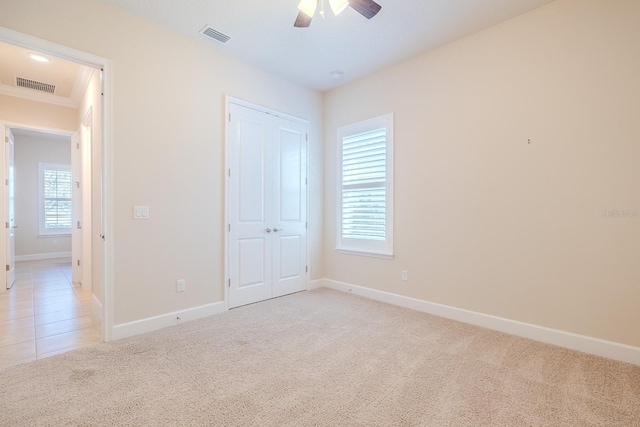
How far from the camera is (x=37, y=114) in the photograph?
14.8ft

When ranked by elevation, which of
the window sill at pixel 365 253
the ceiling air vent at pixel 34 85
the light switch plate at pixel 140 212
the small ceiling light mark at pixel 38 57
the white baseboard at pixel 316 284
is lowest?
the white baseboard at pixel 316 284

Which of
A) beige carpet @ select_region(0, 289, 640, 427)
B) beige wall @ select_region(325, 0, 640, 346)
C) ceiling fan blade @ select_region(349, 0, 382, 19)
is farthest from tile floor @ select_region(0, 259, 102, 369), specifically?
ceiling fan blade @ select_region(349, 0, 382, 19)

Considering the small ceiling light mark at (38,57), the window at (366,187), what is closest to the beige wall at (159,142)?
the small ceiling light mark at (38,57)

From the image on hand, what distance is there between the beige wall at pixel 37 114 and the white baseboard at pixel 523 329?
212 inches

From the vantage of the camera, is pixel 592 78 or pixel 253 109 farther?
pixel 253 109

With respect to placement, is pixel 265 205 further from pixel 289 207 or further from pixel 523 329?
pixel 523 329

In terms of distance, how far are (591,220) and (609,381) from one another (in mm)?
1230

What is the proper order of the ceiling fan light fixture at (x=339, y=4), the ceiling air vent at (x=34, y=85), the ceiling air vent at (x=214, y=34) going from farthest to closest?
the ceiling air vent at (x=34, y=85), the ceiling air vent at (x=214, y=34), the ceiling fan light fixture at (x=339, y=4)

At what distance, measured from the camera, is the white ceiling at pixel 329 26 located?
8.78 ft

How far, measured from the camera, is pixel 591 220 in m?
2.50

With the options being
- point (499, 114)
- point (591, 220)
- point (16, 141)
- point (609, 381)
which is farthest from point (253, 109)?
point (16, 141)

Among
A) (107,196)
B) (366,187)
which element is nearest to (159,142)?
(107,196)

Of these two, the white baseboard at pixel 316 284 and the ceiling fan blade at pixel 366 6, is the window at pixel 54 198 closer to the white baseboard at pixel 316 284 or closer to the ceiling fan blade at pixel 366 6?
the white baseboard at pixel 316 284

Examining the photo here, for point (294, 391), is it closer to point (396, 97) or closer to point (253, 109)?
point (253, 109)
